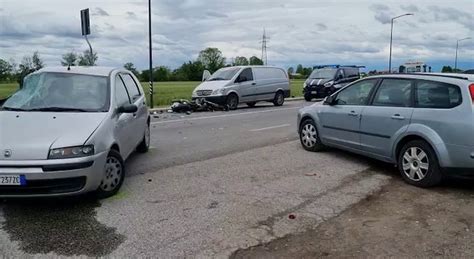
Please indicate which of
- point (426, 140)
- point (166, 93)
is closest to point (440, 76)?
point (426, 140)

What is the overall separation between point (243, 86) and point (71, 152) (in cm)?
1492

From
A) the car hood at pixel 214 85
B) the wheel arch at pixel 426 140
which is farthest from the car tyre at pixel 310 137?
the car hood at pixel 214 85

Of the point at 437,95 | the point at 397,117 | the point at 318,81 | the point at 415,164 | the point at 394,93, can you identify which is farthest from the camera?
the point at 318,81

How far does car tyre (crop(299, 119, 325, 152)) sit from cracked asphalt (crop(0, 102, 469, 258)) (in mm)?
200

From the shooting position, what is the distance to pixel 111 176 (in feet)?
18.1

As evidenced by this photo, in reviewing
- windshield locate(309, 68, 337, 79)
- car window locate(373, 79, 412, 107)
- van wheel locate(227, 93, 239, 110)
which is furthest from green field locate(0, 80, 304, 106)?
car window locate(373, 79, 412, 107)

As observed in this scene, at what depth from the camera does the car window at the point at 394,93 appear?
652 cm

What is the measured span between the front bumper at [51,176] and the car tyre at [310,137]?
4646 mm

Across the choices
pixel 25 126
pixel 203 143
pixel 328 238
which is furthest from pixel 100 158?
pixel 203 143

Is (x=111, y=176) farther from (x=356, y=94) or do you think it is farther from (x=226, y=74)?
(x=226, y=74)

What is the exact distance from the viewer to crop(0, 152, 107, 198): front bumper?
4.61 meters

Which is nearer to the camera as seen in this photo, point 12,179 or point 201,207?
point 12,179

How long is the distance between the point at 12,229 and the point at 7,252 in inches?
22.0

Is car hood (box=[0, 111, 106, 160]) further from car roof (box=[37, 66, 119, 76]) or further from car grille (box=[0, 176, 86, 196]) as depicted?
car roof (box=[37, 66, 119, 76])
